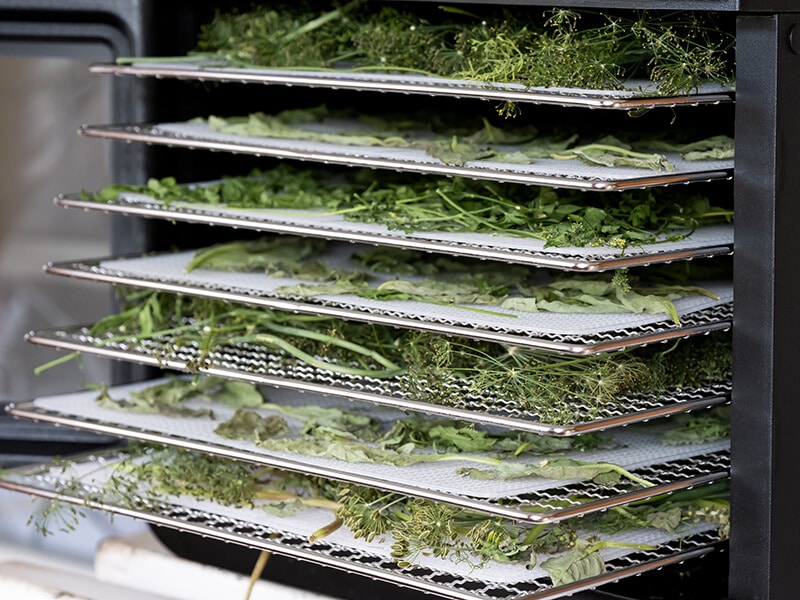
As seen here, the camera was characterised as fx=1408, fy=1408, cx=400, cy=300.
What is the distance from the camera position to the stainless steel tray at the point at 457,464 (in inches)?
50.8

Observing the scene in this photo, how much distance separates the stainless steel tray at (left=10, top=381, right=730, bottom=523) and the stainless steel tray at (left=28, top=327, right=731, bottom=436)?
0.21 feet

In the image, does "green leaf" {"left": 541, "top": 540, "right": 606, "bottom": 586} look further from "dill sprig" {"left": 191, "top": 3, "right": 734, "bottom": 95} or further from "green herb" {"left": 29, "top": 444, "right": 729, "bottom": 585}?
"dill sprig" {"left": 191, "top": 3, "right": 734, "bottom": 95}

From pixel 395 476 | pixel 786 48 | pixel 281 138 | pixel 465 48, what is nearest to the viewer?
pixel 786 48

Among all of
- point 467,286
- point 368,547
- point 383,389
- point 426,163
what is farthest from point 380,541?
point 426,163

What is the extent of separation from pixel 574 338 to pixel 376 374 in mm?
258

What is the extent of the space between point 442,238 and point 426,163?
0.25ft

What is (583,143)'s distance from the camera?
1.56 m

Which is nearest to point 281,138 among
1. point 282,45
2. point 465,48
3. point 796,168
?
point 282,45

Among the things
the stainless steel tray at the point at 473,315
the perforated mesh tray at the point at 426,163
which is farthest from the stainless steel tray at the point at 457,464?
the perforated mesh tray at the point at 426,163

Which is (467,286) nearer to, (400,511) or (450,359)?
(450,359)

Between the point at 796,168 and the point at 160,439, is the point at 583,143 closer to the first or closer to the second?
the point at 796,168

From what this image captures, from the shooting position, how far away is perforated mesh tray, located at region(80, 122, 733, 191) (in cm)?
125

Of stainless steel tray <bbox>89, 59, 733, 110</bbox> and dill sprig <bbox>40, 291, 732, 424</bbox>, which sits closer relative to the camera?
stainless steel tray <bbox>89, 59, 733, 110</bbox>

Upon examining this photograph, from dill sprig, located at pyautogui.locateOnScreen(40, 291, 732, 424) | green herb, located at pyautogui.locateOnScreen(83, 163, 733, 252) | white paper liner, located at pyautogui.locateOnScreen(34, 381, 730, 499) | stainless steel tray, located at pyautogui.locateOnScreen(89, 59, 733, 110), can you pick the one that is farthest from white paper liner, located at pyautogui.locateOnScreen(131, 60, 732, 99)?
white paper liner, located at pyautogui.locateOnScreen(34, 381, 730, 499)
